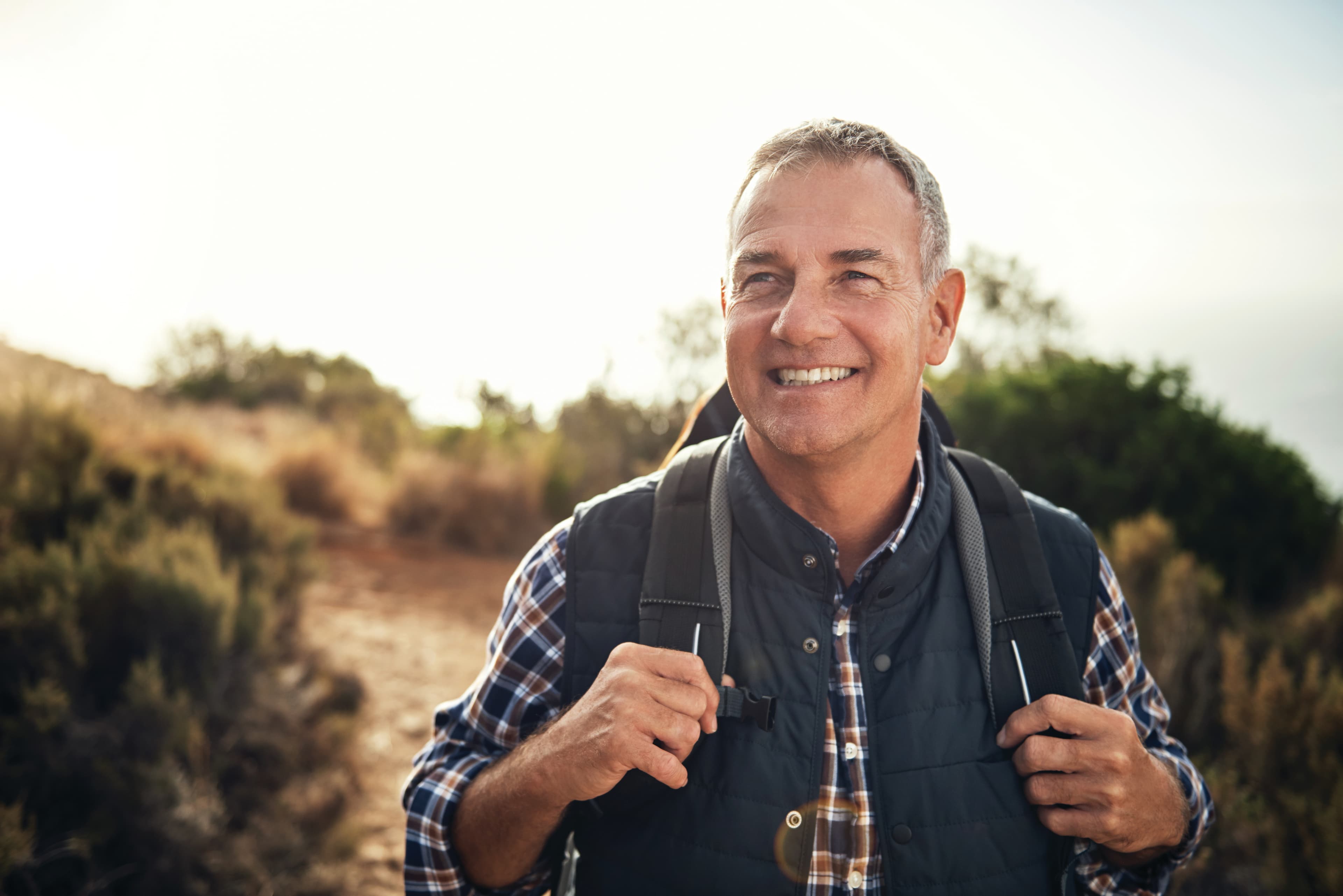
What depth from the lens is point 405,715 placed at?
5031 mm

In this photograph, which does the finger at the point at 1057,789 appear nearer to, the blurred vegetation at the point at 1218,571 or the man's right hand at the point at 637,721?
the man's right hand at the point at 637,721

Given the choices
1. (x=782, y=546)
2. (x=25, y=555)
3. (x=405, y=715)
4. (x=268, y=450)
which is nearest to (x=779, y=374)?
(x=782, y=546)

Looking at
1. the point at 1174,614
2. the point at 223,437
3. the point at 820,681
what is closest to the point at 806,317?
the point at 820,681

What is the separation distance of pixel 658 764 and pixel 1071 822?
826 mm

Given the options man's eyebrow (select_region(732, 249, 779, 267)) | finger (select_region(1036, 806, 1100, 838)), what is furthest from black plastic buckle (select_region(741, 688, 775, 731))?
man's eyebrow (select_region(732, 249, 779, 267))

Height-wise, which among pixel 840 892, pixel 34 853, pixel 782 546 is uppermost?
pixel 782 546

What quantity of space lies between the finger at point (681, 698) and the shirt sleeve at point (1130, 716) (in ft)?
3.21

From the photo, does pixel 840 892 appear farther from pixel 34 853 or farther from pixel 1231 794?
pixel 34 853

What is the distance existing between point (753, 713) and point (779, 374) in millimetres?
751

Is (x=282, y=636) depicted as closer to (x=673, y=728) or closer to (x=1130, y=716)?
(x=673, y=728)

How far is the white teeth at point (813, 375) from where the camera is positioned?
5.58 feet

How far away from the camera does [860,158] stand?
1.74 m

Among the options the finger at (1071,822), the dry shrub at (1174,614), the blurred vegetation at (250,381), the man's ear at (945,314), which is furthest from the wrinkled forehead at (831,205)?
the blurred vegetation at (250,381)

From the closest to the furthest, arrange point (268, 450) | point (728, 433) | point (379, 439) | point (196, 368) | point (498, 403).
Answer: point (728, 433) → point (268, 450) → point (379, 439) → point (498, 403) → point (196, 368)
